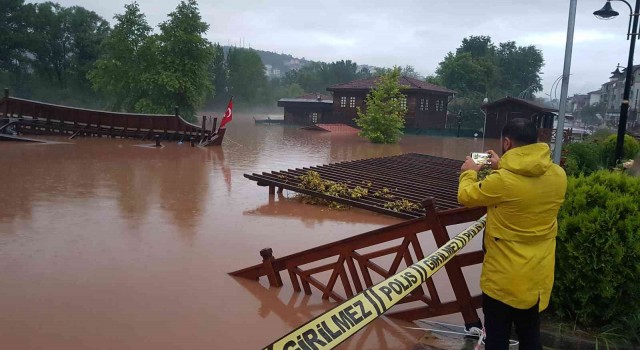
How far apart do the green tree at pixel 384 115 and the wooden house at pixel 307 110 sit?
47.1 feet

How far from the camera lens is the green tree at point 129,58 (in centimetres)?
3631

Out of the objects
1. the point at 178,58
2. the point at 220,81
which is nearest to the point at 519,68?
the point at 220,81

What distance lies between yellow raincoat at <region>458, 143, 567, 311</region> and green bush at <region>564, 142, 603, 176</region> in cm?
1038

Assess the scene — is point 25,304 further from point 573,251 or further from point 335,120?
point 335,120

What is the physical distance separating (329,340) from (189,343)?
118 inches

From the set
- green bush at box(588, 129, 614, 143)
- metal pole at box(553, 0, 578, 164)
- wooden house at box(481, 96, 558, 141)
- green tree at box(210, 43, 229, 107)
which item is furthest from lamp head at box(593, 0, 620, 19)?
green tree at box(210, 43, 229, 107)

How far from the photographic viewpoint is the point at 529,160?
2.79m

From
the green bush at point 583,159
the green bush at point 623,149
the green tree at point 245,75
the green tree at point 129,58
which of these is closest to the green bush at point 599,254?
the green bush at point 583,159

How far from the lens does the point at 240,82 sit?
7531 centimetres

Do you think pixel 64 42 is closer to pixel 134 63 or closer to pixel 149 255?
pixel 134 63

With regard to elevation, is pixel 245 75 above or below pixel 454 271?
above

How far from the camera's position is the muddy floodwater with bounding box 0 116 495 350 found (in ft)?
16.0

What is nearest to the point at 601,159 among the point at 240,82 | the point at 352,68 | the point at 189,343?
the point at 189,343

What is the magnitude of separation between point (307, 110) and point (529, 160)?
1744 inches
